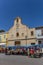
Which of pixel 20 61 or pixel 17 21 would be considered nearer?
pixel 20 61

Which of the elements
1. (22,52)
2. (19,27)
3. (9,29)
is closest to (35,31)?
(19,27)

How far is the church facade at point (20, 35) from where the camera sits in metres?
53.9

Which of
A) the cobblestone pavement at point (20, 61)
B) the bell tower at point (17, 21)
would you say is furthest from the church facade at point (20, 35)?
the cobblestone pavement at point (20, 61)

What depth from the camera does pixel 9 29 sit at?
60.0 metres

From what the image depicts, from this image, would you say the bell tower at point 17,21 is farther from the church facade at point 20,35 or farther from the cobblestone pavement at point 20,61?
the cobblestone pavement at point 20,61

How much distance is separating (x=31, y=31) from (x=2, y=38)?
11.9 meters

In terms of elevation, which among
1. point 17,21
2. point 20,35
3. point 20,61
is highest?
point 17,21

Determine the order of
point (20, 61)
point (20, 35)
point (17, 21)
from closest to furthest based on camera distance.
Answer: point (20, 61) < point (20, 35) < point (17, 21)

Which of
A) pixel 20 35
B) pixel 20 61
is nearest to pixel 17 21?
pixel 20 35

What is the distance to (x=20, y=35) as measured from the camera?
5697cm

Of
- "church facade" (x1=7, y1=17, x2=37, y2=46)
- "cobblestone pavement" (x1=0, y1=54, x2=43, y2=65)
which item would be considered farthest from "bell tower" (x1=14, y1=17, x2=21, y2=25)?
"cobblestone pavement" (x1=0, y1=54, x2=43, y2=65)

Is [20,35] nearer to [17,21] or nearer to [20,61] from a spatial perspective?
[17,21]

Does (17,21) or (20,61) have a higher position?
(17,21)

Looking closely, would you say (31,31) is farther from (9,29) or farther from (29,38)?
(9,29)
